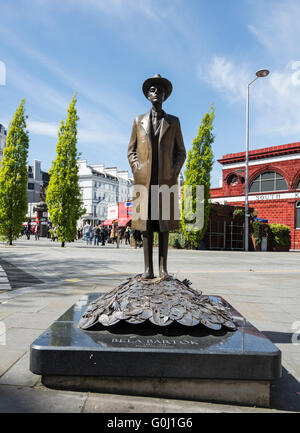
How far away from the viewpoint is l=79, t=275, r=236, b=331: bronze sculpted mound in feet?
9.43

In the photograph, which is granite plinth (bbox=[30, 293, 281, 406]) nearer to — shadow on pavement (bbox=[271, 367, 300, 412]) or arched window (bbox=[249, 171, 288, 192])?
shadow on pavement (bbox=[271, 367, 300, 412])

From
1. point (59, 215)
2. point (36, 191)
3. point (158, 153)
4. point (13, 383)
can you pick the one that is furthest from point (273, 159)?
point (36, 191)

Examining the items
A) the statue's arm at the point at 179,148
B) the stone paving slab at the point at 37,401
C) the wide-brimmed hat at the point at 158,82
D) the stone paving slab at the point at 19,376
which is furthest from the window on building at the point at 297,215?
the stone paving slab at the point at 37,401

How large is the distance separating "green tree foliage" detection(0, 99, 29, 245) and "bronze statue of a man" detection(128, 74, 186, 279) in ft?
66.1

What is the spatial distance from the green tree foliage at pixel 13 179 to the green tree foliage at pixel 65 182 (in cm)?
194

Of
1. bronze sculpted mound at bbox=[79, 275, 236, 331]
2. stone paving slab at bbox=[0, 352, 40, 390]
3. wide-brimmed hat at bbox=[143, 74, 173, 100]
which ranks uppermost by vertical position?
wide-brimmed hat at bbox=[143, 74, 173, 100]

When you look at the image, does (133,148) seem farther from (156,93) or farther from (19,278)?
(19,278)

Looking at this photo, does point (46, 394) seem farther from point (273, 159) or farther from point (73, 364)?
point (273, 159)

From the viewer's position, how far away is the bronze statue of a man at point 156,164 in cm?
384

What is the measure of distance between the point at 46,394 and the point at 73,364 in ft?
0.89

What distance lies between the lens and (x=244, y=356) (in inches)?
95.7

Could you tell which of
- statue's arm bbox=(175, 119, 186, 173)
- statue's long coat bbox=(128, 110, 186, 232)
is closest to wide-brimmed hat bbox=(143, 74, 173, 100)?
statue's long coat bbox=(128, 110, 186, 232)

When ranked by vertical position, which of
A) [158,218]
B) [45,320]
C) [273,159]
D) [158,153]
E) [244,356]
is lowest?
[45,320]

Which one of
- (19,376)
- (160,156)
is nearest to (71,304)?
(19,376)
